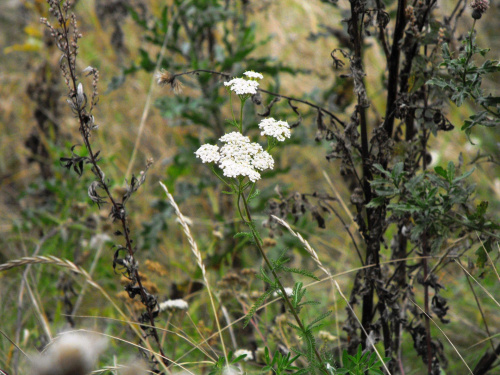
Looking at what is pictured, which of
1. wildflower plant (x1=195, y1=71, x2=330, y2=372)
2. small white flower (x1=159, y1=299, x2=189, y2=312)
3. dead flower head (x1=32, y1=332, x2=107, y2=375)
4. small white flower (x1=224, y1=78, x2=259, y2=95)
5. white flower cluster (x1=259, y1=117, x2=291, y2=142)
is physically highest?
small white flower (x1=224, y1=78, x2=259, y2=95)

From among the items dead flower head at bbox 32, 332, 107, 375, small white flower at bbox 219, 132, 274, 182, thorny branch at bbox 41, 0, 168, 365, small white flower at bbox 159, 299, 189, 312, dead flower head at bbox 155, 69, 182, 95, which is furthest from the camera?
small white flower at bbox 159, 299, 189, 312

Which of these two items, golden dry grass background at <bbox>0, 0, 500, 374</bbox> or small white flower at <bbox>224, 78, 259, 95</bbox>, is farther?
golden dry grass background at <bbox>0, 0, 500, 374</bbox>

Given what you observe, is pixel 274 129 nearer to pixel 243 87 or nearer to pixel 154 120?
pixel 243 87

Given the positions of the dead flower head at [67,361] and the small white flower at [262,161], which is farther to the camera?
the small white flower at [262,161]

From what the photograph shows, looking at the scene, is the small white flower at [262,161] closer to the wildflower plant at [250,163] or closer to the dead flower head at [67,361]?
the wildflower plant at [250,163]

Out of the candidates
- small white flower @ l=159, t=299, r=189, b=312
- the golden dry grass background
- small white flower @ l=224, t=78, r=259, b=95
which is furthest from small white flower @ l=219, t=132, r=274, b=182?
the golden dry grass background

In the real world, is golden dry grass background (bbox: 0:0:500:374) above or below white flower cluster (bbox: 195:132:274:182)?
above

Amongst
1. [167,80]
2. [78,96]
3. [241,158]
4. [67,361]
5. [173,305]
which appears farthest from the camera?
[173,305]

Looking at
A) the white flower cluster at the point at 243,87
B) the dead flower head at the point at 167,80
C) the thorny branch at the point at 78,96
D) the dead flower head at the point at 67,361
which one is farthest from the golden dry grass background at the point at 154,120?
the dead flower head at the point at 67,361

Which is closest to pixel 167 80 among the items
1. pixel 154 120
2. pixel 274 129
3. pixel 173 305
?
pixel 274 129

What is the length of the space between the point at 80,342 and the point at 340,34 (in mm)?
2373

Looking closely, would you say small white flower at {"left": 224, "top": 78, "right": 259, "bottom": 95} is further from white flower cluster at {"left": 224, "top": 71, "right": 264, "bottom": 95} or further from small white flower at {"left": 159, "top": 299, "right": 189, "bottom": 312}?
small white flower at {"left": 159, "top": 299, "right": 189, "bottom": 312}

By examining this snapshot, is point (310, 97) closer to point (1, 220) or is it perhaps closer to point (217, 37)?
point (217, 37)

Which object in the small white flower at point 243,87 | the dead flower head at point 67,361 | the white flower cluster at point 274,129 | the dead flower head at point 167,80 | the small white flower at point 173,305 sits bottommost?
the small white flower at point 173,305
